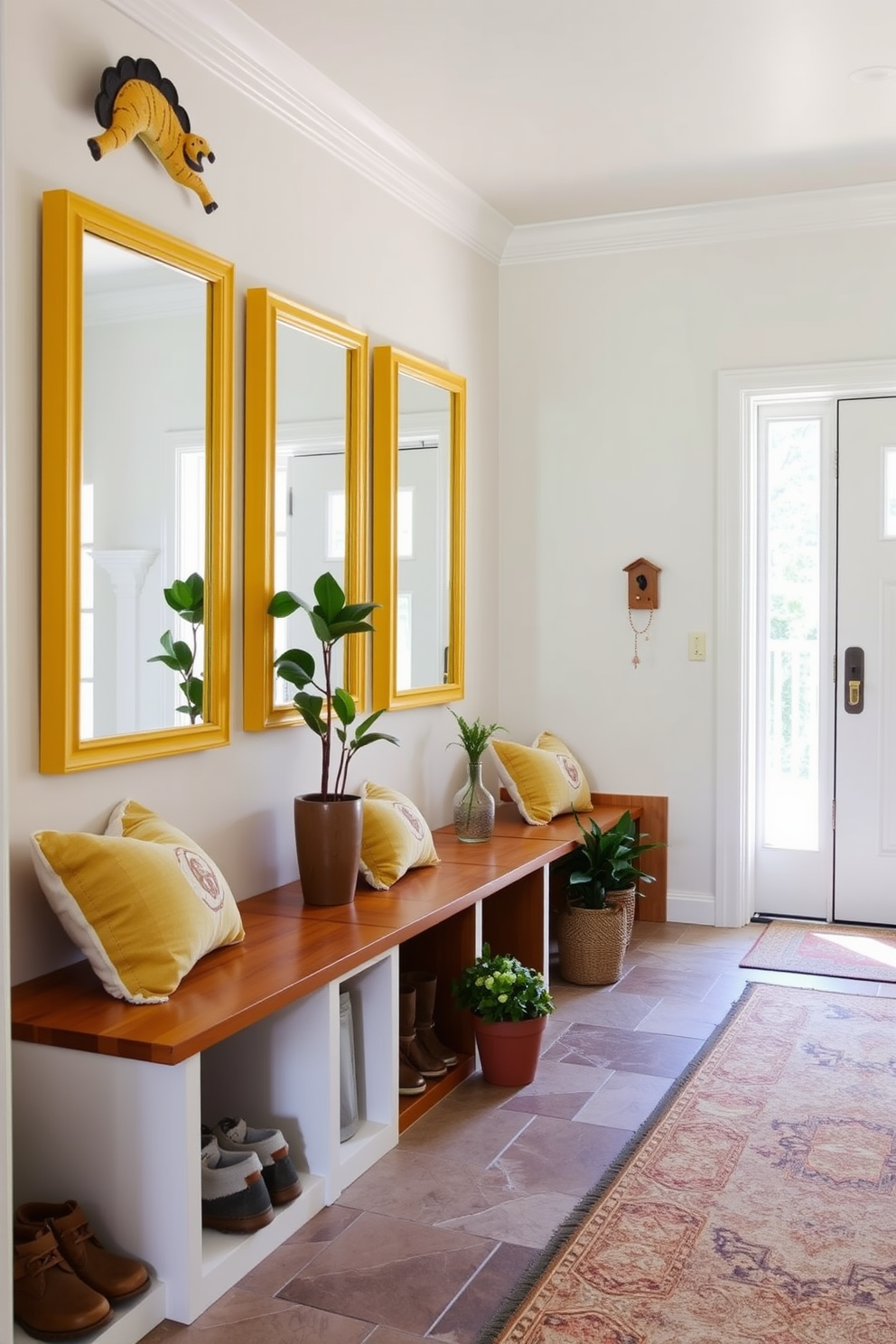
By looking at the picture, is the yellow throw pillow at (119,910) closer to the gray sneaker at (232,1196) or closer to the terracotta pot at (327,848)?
the gray sneaker at (232,1196)

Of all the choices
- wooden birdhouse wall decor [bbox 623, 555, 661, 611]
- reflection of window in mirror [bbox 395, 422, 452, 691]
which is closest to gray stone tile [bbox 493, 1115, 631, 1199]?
reflection of window in mirror [bbox 395, 422, 452, 691]

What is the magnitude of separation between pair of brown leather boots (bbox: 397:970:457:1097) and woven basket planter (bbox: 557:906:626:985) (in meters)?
0.79

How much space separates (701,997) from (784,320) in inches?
92.7

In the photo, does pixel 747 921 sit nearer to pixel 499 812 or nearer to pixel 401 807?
pixel 499 812

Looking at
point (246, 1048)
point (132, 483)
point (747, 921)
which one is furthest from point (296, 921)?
point (747, 921)

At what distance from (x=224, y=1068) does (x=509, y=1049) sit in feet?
2.61

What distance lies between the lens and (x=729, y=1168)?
2590mm

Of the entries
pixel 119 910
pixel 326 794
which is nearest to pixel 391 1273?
pixel 119 910

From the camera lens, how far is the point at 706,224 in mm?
4469

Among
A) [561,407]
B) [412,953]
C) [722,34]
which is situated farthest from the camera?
[561,407]

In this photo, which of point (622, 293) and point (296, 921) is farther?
point (622, 293)

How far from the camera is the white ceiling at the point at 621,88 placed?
3018mm

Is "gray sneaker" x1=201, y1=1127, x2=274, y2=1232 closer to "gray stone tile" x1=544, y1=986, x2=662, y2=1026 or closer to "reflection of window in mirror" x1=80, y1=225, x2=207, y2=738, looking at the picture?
"reflection of window in mirror" x1=80, y1=225, x2=207, y2=738

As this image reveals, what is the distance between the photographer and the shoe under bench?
2.05 meters
